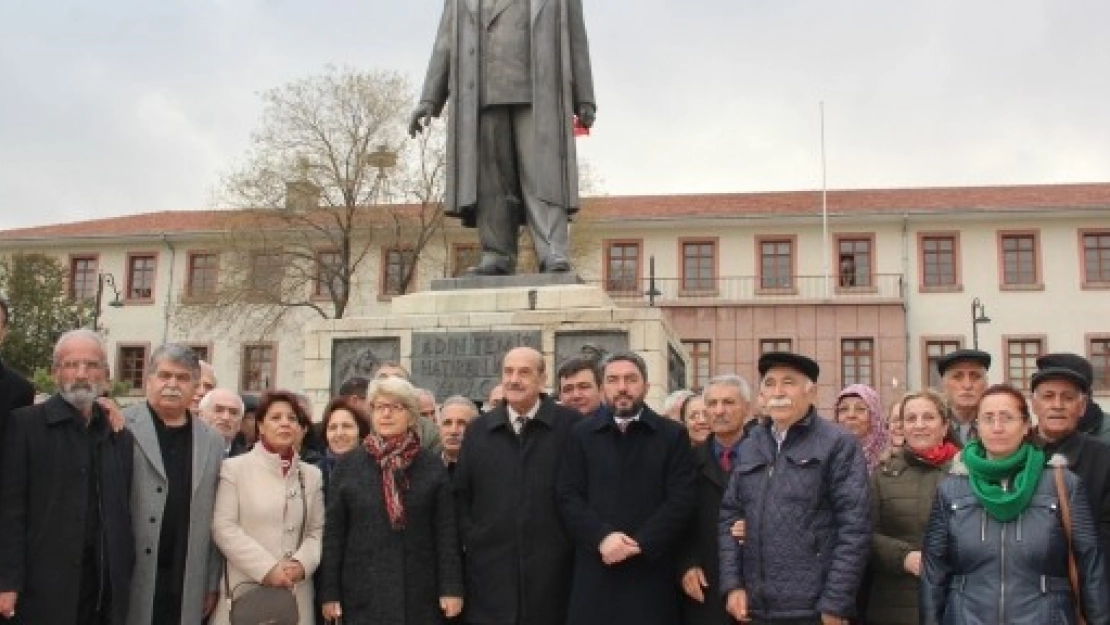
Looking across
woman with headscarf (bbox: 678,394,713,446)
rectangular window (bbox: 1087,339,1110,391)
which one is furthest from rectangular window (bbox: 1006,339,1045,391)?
woman with headscarf (bbox: 678,394,713,446)

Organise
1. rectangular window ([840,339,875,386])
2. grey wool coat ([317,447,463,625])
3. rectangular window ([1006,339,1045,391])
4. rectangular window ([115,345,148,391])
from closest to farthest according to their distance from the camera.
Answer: grey wool coat ([317,447,463,625]) → rectangular window ([840,339,875,386]) → rectangular window ([1006,339,1045,391]) → rectangular window ([115,345,148,391])

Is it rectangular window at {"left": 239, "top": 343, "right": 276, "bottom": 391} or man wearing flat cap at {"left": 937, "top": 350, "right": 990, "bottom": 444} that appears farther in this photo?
rectangular window at {"left": 239, "top": 343, "right": 276, "bottom": 391}

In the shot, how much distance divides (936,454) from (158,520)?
3.41m

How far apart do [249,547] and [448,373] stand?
3.29m

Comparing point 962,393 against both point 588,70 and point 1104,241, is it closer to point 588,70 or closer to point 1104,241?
point 588,70

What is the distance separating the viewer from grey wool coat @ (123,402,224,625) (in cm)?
488

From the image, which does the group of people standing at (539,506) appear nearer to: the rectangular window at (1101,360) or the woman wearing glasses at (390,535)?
the woman wearing glasses at (390,535)

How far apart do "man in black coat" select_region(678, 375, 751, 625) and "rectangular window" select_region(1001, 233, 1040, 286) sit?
34881 millimetres

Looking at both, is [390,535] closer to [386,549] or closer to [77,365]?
[386,549]

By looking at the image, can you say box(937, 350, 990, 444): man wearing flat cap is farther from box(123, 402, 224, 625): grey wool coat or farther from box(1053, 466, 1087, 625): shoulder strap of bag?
box(123, 402, 224, 625): grey wool coat

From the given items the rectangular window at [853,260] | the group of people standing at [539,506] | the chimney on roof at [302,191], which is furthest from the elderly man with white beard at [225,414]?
the rectangular window at [853,260]

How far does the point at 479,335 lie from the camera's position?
813 cm

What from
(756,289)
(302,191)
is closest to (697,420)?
(302,191)

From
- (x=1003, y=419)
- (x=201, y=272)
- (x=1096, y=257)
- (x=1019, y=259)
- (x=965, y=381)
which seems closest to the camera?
(x=1003, y=419)
